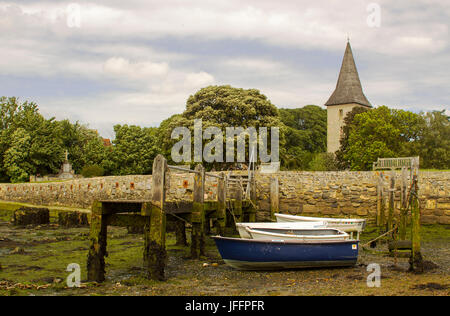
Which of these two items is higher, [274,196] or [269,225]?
[274,196]

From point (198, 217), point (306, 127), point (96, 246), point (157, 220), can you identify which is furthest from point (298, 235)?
point (306, 127)

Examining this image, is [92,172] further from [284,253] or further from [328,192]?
[284,253]

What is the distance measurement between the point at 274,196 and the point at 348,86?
178 feet

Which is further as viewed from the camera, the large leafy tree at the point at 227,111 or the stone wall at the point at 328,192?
the large leafy tree at the point at 227,111

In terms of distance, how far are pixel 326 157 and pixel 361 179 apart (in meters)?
35.3

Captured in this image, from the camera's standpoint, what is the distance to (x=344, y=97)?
72812 mm

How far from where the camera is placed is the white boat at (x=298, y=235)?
1210cm

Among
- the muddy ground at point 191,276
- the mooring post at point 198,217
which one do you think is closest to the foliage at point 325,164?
the muddy ground at point 191,276

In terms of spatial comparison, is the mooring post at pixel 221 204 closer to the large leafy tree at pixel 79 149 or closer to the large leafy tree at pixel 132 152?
the large leafy tree at pixel 132 152

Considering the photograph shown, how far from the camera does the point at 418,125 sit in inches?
2096

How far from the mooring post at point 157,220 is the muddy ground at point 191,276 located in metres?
0.37

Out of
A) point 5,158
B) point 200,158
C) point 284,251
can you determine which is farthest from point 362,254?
point 5,158

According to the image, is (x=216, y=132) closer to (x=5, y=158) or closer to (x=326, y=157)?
(x=326, y=157)
